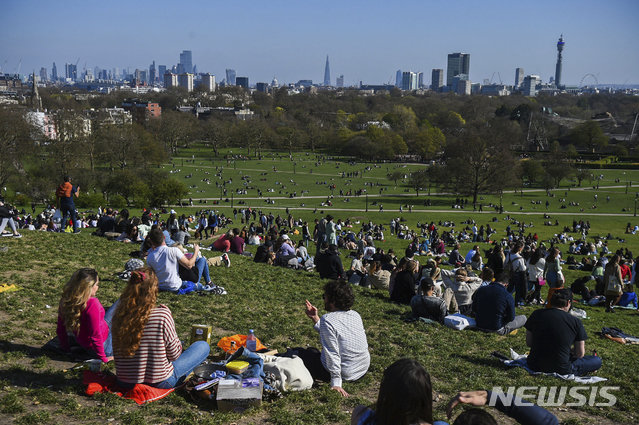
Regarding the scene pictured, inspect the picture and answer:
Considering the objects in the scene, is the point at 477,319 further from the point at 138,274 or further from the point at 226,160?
the point at 226,160

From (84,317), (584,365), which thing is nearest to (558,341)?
(584,365)

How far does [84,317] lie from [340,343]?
2462 millimetres

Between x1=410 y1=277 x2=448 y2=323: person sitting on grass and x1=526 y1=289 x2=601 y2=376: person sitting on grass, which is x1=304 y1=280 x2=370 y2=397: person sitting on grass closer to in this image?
x1=526 y1=289 x2=601 y2=376: person sitting on grass

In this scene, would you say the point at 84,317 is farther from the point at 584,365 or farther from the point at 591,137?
the point at 591,137

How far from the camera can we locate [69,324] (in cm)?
512

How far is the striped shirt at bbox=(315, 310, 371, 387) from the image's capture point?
487cm

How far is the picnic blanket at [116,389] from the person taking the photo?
4.57 metres

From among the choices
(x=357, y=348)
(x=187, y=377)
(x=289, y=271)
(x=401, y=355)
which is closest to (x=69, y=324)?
(x=187, y=377)

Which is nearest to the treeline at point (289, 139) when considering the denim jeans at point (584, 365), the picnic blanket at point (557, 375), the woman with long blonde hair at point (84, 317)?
the woman with long blonde hair at point (84, 317)

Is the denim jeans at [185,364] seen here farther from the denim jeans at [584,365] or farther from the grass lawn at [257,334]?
the denim jeans at [584,365]

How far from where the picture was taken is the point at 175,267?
25.6 feet

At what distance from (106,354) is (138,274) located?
1469 millimetres

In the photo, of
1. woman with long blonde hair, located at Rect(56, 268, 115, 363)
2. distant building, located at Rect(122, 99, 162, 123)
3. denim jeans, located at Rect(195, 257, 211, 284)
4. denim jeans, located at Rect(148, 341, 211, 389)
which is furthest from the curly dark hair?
distant building, located at Rect(122, 99, 162, 123)

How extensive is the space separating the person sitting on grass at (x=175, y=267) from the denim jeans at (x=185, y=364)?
8.03 ft
